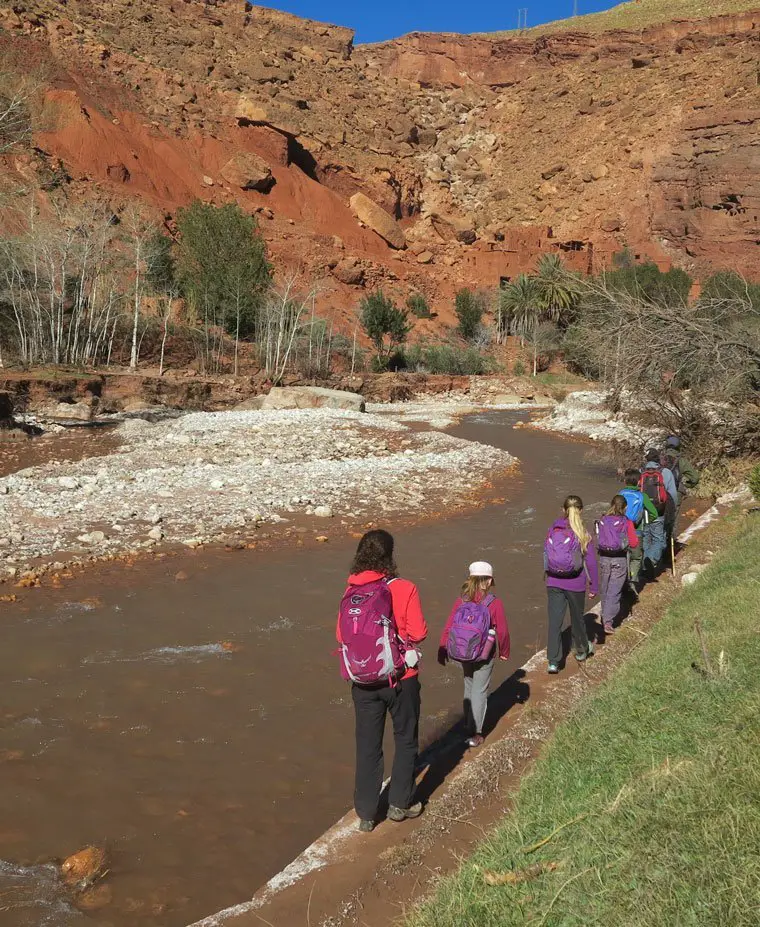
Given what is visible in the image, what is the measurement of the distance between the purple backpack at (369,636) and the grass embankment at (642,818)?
974mm

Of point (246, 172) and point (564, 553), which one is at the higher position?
point (246, 172)

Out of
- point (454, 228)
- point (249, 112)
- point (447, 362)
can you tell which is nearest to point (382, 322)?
point (447, 362)

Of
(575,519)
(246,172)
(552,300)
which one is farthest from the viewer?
(246,172)

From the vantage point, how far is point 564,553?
6414mm

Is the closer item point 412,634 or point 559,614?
point 412,634

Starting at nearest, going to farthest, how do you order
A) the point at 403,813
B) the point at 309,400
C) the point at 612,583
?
1. the point at 403,813
2. the point at 612,583
3. the point at 309,400

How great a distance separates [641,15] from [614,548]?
428ft

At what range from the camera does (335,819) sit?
15.6ft

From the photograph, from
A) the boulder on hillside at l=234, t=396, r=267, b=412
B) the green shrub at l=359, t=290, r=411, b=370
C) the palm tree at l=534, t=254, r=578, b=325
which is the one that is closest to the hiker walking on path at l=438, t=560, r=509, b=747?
the boulder on hillside at l=234, t=396, r=267, b=412

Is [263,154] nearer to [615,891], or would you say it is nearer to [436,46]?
[436,46]

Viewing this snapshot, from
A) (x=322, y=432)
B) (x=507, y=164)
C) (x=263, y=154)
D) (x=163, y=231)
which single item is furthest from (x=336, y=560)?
(x=507, y=164)

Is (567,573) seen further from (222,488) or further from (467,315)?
(467,315)

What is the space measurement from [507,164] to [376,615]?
98.6 meters

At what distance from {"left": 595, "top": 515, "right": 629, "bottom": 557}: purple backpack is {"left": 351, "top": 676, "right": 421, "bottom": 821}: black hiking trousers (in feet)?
12.5
